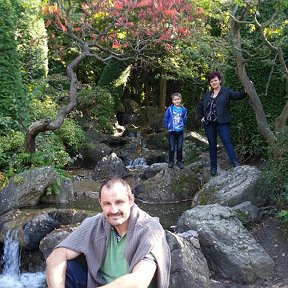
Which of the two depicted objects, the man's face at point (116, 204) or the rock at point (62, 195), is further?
the rock at point (62, 195)

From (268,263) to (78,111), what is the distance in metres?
11.0

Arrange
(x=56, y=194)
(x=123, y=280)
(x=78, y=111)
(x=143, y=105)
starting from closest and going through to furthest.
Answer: (x=123, y=280) → (x=56, y=194) → (x=78, y=111) → (x=143, y=105)

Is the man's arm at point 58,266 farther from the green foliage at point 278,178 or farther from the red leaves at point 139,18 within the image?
the red leaves at point 139,18

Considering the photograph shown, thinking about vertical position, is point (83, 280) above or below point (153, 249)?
below

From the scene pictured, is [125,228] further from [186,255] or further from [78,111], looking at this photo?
[78,111]

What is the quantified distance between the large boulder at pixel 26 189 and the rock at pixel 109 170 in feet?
8.62

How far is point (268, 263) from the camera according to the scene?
4.83 metres

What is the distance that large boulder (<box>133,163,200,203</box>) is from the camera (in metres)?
7.95

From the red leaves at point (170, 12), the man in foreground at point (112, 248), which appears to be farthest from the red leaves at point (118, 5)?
the man in foreground at point (112, 248)

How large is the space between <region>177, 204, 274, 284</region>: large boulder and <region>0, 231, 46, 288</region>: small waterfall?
86.0 inches

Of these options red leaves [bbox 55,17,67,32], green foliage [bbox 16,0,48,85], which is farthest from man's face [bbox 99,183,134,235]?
green foliage [bbox 16,0,48,85]

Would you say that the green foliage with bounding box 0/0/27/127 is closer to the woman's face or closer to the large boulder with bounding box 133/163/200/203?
the large boulder with bounding box 133/163/200/203

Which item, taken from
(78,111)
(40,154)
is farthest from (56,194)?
(78,111)

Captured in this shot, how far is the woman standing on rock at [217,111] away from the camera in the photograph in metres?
6.90
